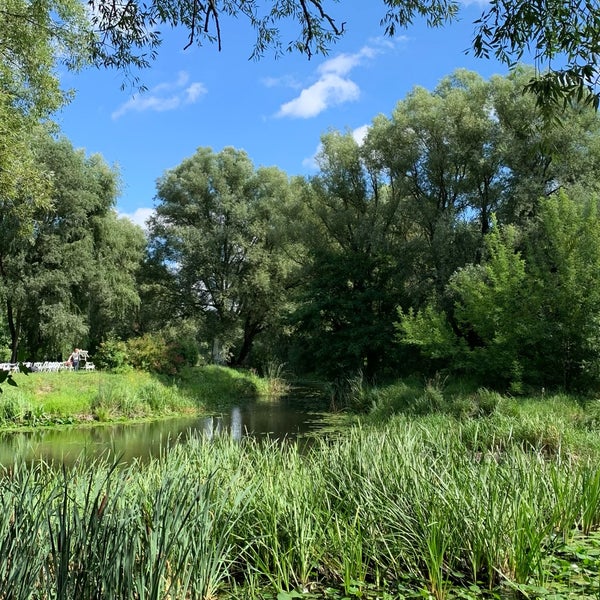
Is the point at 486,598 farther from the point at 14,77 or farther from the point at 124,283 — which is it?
the point at 124,283

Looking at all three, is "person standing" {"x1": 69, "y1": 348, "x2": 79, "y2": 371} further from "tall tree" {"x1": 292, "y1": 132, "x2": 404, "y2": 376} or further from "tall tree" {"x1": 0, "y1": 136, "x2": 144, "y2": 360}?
"tall tree" {"x1": 292, "y1": 132, "x2": 404, "y2": 376}

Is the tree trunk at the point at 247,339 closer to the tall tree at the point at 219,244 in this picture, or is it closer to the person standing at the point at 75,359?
the tall tree at the point at 219,244

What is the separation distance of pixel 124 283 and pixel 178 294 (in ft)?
15.2

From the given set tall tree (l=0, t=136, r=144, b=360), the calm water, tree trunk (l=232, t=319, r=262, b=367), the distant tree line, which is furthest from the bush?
tree trunk (l=232, t=319, r=262, b=367)

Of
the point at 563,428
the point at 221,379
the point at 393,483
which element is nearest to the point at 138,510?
the point at 393,483

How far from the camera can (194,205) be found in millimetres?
28500

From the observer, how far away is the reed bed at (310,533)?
8.31ft

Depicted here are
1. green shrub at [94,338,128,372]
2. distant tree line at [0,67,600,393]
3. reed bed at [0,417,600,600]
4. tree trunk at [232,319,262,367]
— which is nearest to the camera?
reed bed at [0,417,600,600]

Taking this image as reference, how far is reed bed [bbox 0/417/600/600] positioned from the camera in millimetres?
2533

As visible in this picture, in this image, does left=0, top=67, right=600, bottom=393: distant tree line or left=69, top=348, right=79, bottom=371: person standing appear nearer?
left=0, top=67, right=600, bottom=393: distant tree line

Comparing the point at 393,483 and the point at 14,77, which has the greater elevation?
the point at 14,77

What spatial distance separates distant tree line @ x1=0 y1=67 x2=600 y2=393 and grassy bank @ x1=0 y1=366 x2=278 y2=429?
1.34 meters

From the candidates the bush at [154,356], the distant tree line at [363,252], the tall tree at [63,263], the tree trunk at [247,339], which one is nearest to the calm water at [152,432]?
the bush at [154,356]

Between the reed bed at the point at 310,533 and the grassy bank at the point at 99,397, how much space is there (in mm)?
10242
